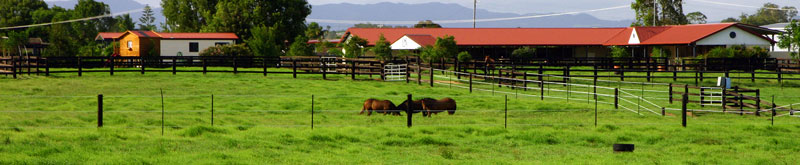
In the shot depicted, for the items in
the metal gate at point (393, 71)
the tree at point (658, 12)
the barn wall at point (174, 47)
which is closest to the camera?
the metal gate at point (393, 71)

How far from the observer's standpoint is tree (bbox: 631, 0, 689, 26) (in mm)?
93500

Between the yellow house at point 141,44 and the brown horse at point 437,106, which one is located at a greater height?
the yellow house at point 141,44

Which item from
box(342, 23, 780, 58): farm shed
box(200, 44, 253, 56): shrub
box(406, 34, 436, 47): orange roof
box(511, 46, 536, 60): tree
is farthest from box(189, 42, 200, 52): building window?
box(511, 46, 536, 60): tree

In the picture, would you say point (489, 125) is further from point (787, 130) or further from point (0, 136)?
point (0, 136)

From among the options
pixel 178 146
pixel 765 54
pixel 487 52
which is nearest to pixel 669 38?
pixel 765 54

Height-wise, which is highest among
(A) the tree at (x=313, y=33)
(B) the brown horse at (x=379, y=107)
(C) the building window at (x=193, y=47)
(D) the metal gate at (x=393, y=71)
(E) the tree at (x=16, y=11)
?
(E) the tree at (x=16, y=11)

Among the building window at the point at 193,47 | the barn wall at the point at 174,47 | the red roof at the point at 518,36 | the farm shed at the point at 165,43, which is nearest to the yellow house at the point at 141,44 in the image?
the farm shed at the point at 165,43

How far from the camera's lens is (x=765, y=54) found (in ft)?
174

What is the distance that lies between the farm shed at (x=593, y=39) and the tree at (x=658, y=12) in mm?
19877

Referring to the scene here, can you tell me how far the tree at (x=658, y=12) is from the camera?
93.5m

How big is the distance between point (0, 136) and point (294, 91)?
571 inches

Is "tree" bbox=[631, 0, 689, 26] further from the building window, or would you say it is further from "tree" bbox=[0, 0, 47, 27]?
"tree" bbox=[0, 0, 47, 27]

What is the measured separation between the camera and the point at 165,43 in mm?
61188

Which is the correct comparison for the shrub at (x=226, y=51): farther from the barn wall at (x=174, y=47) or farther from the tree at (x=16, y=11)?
the tree at (x=16, y=11)
